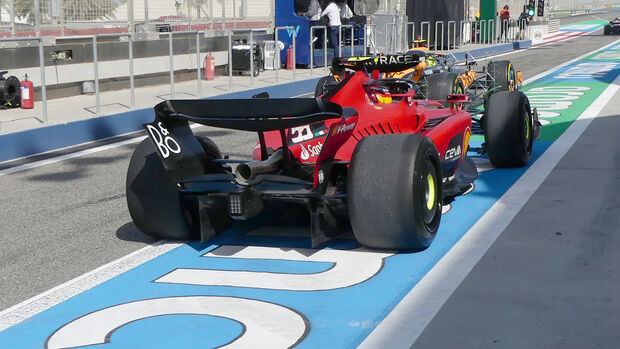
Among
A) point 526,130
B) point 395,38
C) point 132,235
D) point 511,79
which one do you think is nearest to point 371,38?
point 395,38

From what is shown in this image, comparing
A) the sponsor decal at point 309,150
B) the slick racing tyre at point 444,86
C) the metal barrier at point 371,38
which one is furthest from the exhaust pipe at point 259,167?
the metal barrier at point 371,38

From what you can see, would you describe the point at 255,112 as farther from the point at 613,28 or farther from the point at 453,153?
the point at 613,28

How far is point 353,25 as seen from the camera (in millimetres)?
23609

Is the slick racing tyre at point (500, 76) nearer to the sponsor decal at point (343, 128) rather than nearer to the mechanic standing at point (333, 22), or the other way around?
the sponsor decal at point (343, 128)

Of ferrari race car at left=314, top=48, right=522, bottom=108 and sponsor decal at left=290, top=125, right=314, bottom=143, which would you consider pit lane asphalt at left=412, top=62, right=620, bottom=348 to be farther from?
ferrari race car at left=314, top=48, right=522, bottom=108

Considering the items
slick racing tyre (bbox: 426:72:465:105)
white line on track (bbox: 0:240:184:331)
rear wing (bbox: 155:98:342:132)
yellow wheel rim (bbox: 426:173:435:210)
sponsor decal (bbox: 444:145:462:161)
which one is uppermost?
rear wing (bbox: 155:98:342:132)

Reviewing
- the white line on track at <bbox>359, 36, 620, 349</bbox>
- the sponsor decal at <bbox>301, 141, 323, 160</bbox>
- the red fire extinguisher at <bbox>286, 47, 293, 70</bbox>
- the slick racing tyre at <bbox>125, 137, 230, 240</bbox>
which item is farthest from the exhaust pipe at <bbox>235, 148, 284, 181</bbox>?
the red fire extinguisher at <bbox>286, 47, 293, 70</bbox>

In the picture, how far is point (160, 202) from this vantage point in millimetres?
6199

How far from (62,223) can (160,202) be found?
1.44 meters

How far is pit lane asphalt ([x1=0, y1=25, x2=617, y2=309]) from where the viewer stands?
231 inches

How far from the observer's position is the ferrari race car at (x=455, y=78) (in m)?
11.6

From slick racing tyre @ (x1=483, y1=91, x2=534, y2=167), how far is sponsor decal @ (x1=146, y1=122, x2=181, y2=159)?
362 cm

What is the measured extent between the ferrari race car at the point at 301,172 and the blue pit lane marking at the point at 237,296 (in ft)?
0.62

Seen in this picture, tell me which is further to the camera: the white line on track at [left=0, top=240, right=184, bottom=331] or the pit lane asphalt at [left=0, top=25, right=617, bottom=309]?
the pit lane asphalt at [left=0, top=25, right=617, bottom=309]
